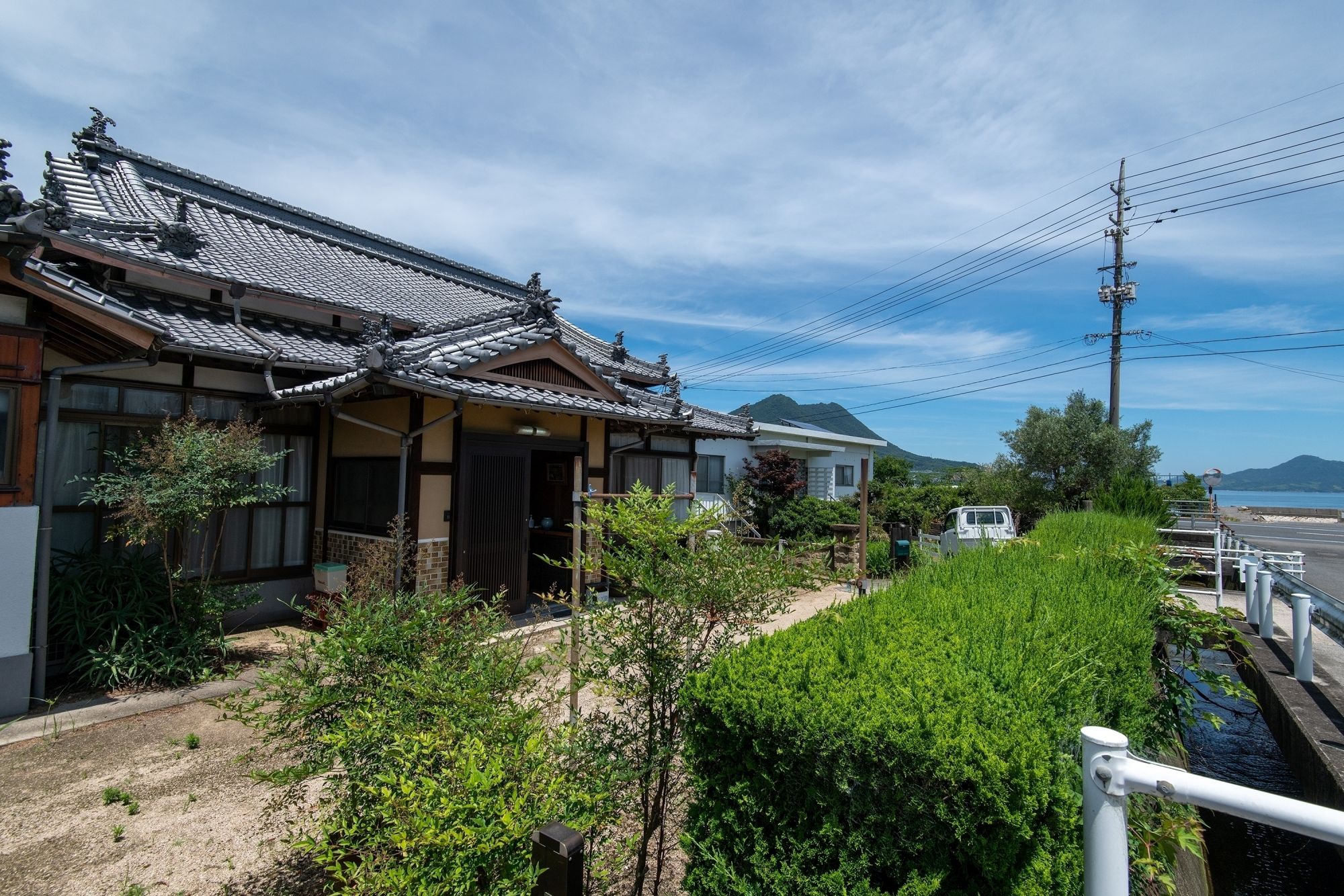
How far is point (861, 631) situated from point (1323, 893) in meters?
4.17

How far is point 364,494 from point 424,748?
6858 mm

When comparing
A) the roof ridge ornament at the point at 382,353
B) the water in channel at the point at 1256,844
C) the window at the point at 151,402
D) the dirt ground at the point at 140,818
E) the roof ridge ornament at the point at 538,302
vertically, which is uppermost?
the roof ridge ornament at the point at 538,302

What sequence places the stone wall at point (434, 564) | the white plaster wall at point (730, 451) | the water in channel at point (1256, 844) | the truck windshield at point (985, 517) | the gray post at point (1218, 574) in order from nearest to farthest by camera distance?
the water in channel at point (1256, 844) → the stone wall at point (434, 564) → the gray post at point (1218, 574) → the truck windshield at point (985, 517) → the white plaster wall at point (730, 451)

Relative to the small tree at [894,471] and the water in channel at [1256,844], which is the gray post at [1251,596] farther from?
the small tree at [894,471]

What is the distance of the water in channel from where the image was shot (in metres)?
4.21

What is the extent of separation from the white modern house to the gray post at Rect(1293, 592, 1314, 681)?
9.79 m

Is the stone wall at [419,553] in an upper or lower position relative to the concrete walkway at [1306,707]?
upper

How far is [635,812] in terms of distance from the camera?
111 inches

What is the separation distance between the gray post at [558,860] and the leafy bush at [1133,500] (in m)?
12.7

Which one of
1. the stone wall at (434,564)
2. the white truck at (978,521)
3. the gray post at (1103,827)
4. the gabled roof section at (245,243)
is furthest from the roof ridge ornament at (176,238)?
the white truck at (978,521)

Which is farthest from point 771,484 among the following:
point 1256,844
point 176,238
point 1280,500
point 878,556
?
point 1280,500

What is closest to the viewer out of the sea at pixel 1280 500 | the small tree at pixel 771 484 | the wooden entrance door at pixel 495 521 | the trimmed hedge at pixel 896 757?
the trimmed hedge at pixel 896 757

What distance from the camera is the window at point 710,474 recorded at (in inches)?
710

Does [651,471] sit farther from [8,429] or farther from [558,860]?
[558,860]
